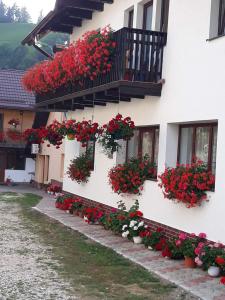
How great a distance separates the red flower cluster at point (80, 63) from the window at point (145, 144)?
172 cm

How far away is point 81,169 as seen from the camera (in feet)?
53.5

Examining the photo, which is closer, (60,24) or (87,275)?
(87,275)

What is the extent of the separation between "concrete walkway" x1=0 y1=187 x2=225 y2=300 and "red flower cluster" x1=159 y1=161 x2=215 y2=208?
115cm

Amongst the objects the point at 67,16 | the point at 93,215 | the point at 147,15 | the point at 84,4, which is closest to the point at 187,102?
the point at 147,15

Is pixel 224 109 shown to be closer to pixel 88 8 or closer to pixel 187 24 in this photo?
pixel 187 24

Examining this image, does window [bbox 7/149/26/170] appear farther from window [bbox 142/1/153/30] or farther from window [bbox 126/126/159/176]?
window [bbox 142/1/153/30]

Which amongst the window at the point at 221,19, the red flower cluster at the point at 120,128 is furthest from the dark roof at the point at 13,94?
the window at the point at 221,19

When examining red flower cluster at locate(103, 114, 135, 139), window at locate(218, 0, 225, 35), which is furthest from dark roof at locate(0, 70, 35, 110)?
window at locate(218, 0, 225, 35)

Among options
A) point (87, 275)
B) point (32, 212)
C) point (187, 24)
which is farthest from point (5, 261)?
point (32, 212)

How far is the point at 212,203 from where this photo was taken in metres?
9.14

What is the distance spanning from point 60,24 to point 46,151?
1363cm

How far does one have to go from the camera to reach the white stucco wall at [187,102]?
914 cm

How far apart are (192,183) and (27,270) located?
311 cm

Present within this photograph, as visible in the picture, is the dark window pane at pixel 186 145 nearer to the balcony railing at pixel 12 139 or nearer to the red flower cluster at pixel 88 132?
the red flower cluster at pixel 88 132
